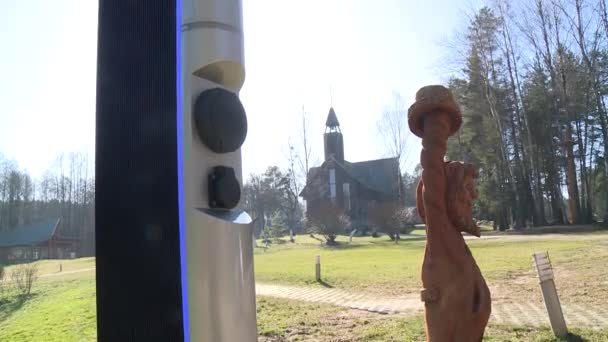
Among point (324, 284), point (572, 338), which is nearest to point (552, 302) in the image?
point (572, 338)

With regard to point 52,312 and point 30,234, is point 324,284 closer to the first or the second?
point 52,312

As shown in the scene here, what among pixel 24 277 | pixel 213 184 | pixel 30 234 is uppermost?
pixel 213 184

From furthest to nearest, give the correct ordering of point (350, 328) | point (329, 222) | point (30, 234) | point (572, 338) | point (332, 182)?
point (332, 182) → point (329, 222) → point (350, 328) → point (572, 338) → point (30, 234)

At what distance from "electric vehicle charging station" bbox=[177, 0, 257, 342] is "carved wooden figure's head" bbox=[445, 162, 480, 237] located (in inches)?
59.6

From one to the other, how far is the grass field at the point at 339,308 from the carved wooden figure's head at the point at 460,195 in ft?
5.96

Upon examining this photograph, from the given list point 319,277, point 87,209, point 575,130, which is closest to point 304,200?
point 575,130

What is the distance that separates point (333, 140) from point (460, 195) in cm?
4144

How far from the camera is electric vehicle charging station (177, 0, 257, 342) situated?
3.99ft

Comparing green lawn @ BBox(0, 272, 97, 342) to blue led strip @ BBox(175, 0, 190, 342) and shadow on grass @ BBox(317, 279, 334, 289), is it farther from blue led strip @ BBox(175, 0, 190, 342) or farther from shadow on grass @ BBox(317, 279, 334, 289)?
shadow on grass @ BBox(317, 279, 334, 289)

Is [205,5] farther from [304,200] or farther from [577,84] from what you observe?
[304,200]

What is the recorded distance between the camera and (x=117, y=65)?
51.5 inches

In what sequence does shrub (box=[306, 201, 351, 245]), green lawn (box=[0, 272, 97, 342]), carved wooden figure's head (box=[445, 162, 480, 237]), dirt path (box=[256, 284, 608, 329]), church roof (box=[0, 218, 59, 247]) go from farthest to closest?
1. shrub (box=[306, 201, 351, 245])
2. dirt path (box=[256, 284, 608, 329])
3. carved wooden figure's head (box=[445, 162, 480, 237])
4. green lawn (box=[0, 272, 97, 342])
5. church roof (box=[0, 218, 59, 247])

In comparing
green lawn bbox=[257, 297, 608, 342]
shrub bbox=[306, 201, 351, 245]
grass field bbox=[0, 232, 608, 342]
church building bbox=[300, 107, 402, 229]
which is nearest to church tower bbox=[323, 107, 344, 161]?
church building bbox=[300, 107, 402, 229]

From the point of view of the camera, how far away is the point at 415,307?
7250 millimetres
